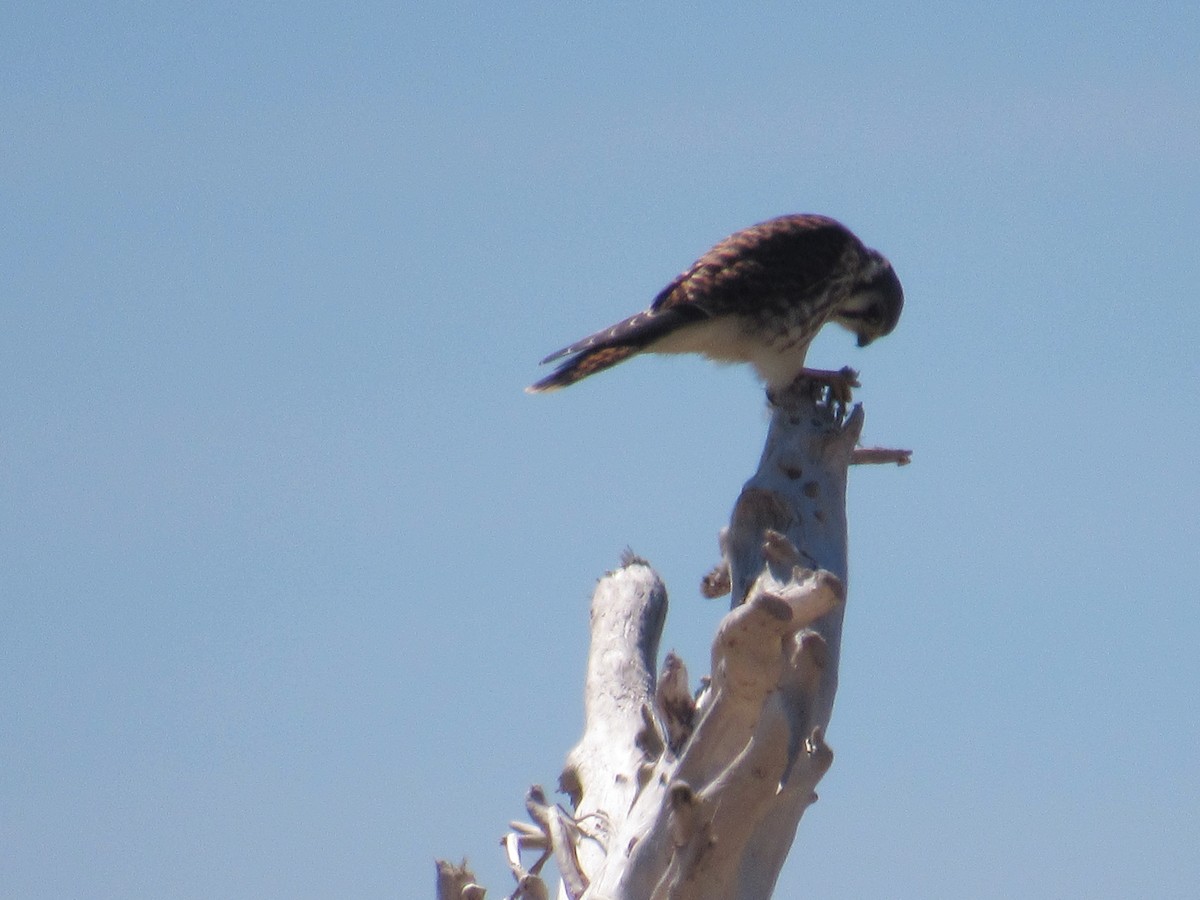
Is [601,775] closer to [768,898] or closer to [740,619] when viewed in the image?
[768,898]

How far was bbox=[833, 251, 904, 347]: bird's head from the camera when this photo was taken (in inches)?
242

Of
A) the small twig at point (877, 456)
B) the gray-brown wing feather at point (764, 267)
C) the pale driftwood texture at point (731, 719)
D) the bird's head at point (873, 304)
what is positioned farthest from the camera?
the bird's head at point (873, 304)

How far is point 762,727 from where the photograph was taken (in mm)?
3178

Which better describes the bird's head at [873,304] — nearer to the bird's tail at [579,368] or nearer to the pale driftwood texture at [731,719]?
the bird's tail at [579,368]

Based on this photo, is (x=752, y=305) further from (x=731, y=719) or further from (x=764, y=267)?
(x=731, y=719)

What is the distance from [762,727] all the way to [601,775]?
2.81ft

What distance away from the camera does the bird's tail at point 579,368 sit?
4.82 metres

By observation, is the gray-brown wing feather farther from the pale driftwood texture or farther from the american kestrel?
the pale driftwood texture

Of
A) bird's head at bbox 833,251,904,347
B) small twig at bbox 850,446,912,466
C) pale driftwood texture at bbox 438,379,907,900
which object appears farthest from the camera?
bird's head at bbox 833,251,904,347

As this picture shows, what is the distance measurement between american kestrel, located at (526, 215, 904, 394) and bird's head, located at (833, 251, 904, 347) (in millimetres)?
92

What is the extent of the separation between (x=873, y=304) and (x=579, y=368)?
6.04 feet

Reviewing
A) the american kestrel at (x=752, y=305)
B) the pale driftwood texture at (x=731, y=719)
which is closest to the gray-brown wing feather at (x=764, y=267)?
the american kestrel at (x=752, y=305)

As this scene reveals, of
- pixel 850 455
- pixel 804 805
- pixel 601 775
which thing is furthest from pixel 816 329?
pixel 804 805

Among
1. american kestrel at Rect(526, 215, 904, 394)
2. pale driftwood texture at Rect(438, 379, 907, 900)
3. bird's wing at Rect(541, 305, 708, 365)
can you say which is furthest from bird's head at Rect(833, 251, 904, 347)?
pale driftwood texture at Rect(438, 379, 907, 900)
